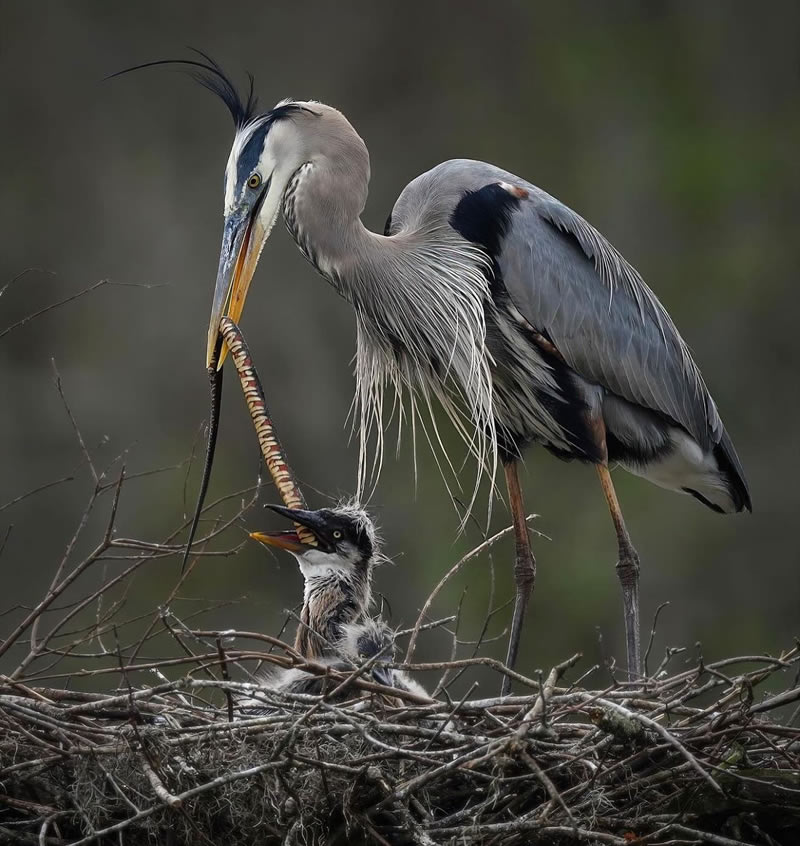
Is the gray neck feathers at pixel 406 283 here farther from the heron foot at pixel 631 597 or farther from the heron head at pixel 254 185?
the heron foot at pixel 631 597

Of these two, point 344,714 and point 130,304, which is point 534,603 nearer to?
point 130,304

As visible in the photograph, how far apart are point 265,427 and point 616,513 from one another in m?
0.92

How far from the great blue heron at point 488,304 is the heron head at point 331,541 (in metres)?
0.41

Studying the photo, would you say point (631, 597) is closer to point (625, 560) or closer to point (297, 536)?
point (625, 560)

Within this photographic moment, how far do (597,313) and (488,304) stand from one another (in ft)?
0.91

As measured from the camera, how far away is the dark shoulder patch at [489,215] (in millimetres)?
4047

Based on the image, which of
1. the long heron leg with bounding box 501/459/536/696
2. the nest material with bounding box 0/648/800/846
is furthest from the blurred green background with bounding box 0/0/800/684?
the nest material with bounding box 0/648/800/846

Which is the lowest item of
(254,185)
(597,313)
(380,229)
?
(380,229)

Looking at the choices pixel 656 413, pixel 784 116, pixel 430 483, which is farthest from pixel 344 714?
pixel 784 116

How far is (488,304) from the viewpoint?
4027mm

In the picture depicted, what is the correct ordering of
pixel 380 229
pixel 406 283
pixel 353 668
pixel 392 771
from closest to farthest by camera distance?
1. pixel 392 771
2. pixel 353 668
3. pixel 406 283
4. pixel 380 229

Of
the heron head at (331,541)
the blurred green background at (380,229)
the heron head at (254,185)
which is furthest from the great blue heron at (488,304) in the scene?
the blurred green background at (380,229)

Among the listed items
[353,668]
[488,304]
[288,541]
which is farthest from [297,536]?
[488,304]

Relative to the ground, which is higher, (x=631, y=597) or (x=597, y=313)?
(x=597, y=313)
